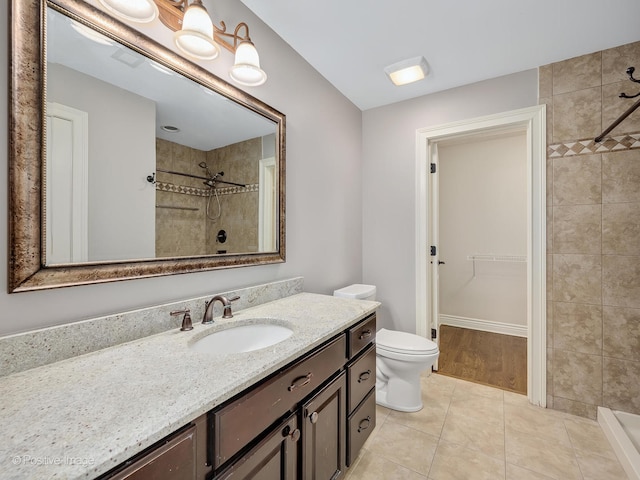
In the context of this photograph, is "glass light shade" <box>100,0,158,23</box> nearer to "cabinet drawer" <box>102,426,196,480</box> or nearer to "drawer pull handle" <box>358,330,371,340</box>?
"cabinet drawer" <box>102,426,196,480</box>

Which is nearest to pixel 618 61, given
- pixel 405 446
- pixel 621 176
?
pixel 621 176

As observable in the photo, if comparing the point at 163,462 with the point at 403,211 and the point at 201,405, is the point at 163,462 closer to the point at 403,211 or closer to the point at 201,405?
the point at 201,405

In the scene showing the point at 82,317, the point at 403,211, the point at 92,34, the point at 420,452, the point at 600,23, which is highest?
the point at 600,23

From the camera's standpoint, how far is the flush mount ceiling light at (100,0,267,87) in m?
0.96

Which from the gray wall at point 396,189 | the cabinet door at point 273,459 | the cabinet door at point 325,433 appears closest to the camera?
the cabinet door at point 273,459

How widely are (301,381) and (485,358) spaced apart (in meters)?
2.51

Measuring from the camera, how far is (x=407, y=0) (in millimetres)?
1495

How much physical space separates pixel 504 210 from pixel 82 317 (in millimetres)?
3862

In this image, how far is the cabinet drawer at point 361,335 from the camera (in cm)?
137

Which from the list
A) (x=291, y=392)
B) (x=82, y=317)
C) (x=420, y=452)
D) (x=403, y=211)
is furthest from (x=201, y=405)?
(x=403, y=211)

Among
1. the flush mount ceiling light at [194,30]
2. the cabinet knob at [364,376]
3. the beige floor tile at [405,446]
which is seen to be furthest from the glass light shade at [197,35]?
the beige floor tile at [405,446]

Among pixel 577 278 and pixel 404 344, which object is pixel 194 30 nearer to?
pixel 404 344

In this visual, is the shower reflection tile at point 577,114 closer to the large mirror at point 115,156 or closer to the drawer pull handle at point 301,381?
the large mirror at point 115,156

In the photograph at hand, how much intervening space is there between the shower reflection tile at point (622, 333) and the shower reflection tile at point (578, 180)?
2.30ft
